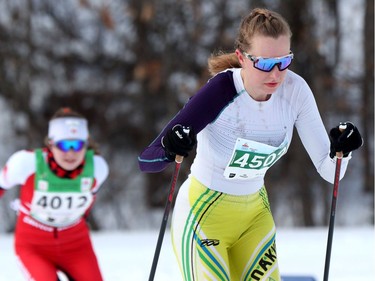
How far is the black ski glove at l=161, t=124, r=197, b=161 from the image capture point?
8.75 feet

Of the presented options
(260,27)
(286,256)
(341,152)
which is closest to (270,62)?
(260,27)

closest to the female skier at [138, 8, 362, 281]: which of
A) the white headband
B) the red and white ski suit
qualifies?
the red and white ski suit

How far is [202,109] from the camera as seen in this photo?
109 inches

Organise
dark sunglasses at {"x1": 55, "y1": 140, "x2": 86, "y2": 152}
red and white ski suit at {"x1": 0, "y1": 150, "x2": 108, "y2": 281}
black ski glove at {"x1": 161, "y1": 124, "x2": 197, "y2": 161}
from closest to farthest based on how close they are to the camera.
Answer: black ski glove at {"x1": 161, "y1": 124, "x2": 197, "y2": 161} → red and white ski suit at {"x1": 0, "y1": 150, "x2": 108, "y2": 281} → dark sunglasses at {"x1": 55, "y1": 140, "x2": 86, "y2": 152}

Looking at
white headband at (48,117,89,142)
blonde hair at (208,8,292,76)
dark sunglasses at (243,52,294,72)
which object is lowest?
white headband at (48,117,89,142)

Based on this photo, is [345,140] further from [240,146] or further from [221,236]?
[221,236]

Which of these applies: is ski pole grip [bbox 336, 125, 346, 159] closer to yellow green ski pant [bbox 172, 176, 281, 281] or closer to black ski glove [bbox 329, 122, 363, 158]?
black ski glove [bbox 329, 122, 363, 158]

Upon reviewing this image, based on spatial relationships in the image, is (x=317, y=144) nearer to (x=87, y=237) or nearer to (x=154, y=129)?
(x=87, y=237)

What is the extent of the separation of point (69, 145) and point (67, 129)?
0.43 feet

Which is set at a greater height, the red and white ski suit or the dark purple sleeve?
the dark purple sleeve

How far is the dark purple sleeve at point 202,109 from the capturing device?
9.07ft

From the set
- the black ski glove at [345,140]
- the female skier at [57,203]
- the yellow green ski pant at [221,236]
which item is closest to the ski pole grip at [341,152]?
the black ski glove at [345,140]

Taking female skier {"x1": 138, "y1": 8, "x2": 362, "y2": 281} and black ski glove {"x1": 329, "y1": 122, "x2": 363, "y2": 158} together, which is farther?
black ski glove {"x1": 329, "y1": 122, "x2": 363, "y2": 158}

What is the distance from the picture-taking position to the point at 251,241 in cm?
294
